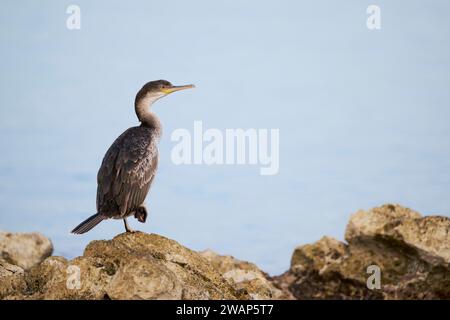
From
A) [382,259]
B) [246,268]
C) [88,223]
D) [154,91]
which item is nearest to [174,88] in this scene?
[154,91]

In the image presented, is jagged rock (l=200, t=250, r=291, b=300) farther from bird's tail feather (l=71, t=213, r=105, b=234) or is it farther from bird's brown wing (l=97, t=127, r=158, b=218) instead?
bird's tail feather (l=71, t=213, r=105, b=234)

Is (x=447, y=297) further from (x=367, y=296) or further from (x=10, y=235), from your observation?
(x=10, y=235)

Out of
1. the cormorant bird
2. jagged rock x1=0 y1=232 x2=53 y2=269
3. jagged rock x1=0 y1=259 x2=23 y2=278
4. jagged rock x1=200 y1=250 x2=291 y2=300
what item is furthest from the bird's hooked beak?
jagged rock x1=0 y1=232 x2=53 y2=269

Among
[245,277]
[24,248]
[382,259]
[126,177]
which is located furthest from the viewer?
[24,248]

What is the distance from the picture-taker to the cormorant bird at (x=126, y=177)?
11344 millimetres

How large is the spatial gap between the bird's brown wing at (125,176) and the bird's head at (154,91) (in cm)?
114

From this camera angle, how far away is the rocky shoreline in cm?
792

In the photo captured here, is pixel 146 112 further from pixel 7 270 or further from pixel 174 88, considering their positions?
pixel 7 270

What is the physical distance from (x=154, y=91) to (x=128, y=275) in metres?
5.99

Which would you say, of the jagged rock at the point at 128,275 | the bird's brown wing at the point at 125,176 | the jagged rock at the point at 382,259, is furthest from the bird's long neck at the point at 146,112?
the jagged rock at the point at 382,259

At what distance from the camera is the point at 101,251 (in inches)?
348

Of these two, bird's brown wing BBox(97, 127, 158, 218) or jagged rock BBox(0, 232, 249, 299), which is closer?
jagged rock BBox(0, 232, 249, 299)

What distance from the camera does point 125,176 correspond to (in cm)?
1148
